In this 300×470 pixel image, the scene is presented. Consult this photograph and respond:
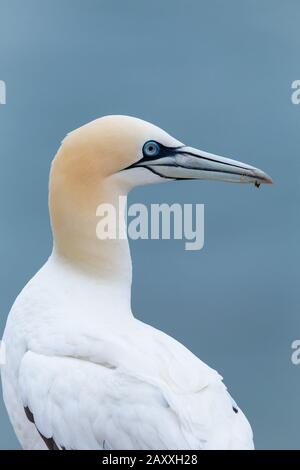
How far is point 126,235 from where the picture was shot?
5.53 metres

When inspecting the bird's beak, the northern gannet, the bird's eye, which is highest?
the bird's eye

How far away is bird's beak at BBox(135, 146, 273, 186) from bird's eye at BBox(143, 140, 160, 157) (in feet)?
0.11

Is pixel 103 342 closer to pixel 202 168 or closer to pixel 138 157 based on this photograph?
pixel 138 157

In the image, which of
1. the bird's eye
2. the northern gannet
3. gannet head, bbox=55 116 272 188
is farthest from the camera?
the bird's eye

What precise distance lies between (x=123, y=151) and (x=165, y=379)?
103cm

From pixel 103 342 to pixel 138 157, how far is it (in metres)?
0.90

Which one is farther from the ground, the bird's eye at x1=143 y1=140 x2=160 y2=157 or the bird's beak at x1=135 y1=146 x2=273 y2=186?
the bird's eye at x1=143 y1=140 x2=160 y2=157

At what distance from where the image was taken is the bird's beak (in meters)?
5.50

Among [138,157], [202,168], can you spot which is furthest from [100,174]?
[202,168]

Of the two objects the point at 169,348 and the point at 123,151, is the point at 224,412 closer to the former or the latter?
the point at 169,348

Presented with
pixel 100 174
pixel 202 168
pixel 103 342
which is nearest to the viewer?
pixel 103 342

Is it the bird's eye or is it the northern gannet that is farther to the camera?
the bird's eye

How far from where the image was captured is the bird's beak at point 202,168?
550cm

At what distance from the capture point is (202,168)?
5.57 meters
